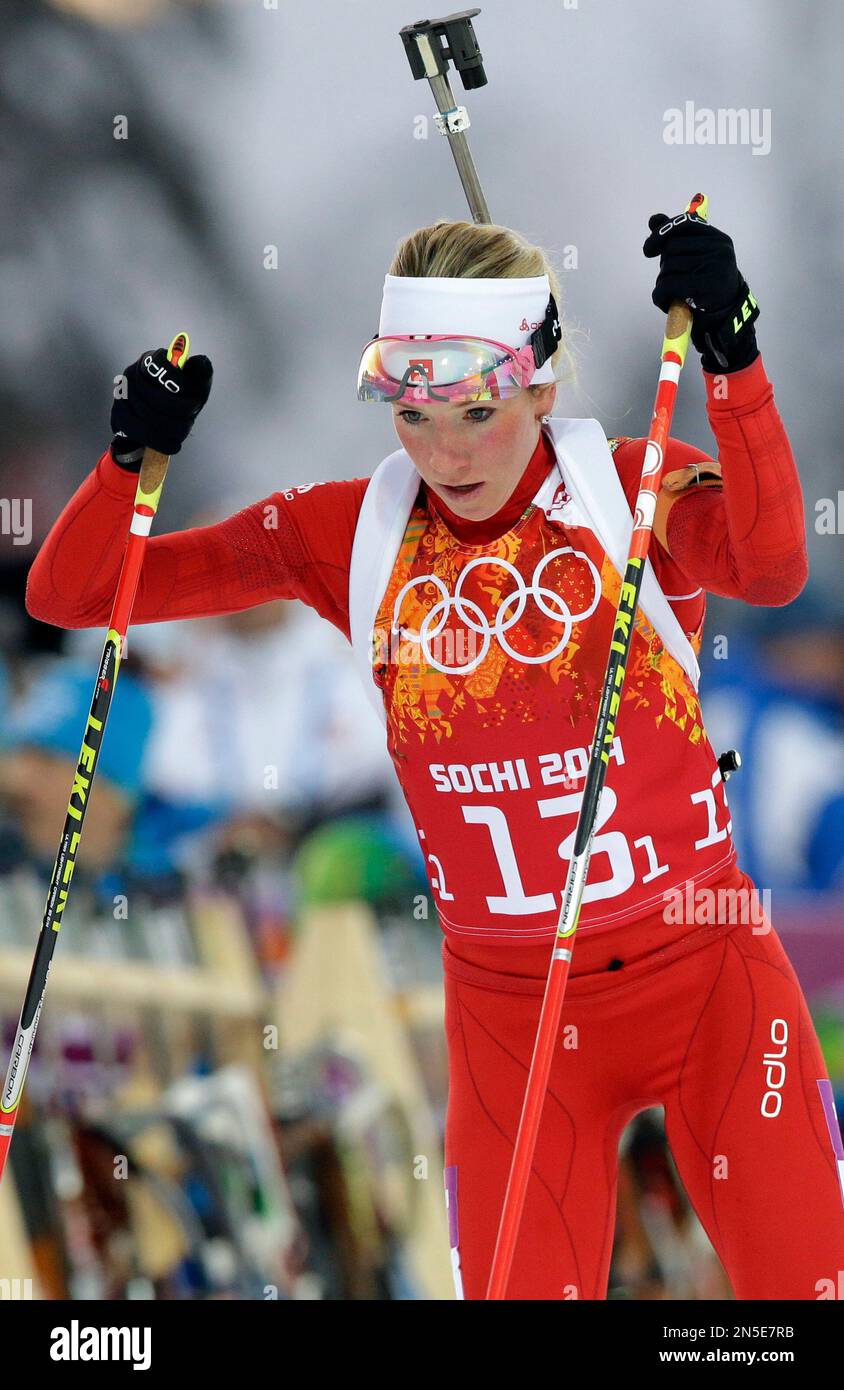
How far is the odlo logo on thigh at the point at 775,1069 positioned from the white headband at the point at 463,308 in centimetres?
84

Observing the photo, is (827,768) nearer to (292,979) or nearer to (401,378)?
(292,979)

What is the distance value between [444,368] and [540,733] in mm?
426

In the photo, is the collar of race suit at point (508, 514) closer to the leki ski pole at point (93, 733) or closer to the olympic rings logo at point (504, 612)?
the olympic rings logo at point (504, 612)

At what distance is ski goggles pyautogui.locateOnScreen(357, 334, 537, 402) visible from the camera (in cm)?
193

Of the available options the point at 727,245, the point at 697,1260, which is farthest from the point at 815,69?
the point at 697,1260

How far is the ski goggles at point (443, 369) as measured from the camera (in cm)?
193

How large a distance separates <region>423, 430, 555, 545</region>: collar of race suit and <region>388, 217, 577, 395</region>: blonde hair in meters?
0.09

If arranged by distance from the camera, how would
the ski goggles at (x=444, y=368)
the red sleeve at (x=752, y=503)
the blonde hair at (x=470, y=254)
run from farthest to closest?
1. the blonde hair at (x=470, y=254)
2. the ski goggles at (x=444, y=368)
3. the red sleeve at (x=752, y=503)

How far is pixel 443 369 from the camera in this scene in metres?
1.94

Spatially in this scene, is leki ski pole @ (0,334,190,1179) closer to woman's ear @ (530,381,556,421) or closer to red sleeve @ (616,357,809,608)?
woman's ear @ (530,381,556,421)
